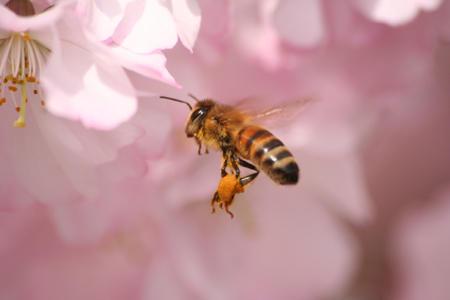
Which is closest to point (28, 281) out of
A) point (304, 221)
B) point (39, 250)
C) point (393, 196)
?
point (39, 250)

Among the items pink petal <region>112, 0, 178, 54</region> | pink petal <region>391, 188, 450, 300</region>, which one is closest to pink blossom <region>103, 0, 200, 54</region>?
pink petal <region>112, 0, 178, 54</region>

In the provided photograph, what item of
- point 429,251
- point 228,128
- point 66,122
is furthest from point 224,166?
point 429,251

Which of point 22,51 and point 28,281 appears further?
point 28,281

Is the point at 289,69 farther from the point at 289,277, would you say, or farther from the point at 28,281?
the point at 28,281

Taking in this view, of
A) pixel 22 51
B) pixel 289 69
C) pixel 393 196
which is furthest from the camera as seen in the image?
pixel 393 196

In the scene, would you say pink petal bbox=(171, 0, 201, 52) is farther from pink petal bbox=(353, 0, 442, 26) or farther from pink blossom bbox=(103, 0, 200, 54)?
pink petal bbox=(353, 0, 442, 26)

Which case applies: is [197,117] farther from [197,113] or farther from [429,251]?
[429,251]

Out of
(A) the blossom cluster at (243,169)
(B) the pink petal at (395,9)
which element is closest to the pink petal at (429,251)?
(A) the blossom cluster at (243,169)
